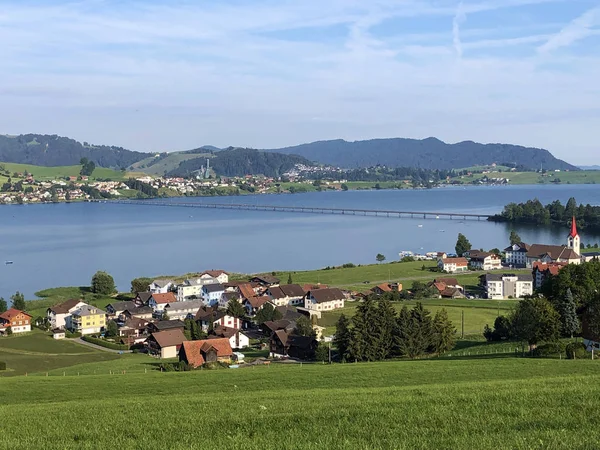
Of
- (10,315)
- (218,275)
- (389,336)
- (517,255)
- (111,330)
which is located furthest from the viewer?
(517,255)

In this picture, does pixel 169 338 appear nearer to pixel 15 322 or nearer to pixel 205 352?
pixel 205 352

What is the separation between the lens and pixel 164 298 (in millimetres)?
30016

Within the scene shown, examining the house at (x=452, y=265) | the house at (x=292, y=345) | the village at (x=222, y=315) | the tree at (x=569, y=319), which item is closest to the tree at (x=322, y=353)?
the village at (x=222, y=315)

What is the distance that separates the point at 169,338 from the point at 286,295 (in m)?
9.67

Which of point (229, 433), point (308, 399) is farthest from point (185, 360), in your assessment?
point (229, 433)

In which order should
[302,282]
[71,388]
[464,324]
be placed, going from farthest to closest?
[302,282] < [464,324] < [71,388]

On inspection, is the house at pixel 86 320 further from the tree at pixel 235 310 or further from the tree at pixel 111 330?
the tree at pixel 235 310

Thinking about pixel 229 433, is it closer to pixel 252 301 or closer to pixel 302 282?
pixel 252 301

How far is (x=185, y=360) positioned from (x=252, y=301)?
38.1ft

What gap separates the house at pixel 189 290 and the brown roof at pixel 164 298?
1.83 m

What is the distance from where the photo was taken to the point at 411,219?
8119cm

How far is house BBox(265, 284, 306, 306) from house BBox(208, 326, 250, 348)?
24.5ft

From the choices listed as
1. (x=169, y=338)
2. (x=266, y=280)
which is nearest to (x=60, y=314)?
(x=169, y=338)

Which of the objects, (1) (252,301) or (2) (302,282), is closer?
(1) (252,301)
